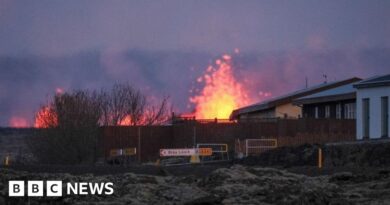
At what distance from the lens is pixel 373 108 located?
46.1 m

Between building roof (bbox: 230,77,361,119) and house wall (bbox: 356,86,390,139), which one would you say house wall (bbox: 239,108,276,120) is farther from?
house wall (bbox: 356,86,390,139)

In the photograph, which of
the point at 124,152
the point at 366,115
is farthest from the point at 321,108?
the point at 124,152

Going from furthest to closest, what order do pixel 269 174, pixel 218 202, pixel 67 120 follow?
pixel 67 120, pixel 269 174, pixel 218 202

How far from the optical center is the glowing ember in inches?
2293

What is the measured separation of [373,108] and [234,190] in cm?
2593

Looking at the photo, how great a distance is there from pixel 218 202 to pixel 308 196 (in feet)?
7.53

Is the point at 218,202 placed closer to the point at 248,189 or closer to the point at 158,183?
the point at 248,189

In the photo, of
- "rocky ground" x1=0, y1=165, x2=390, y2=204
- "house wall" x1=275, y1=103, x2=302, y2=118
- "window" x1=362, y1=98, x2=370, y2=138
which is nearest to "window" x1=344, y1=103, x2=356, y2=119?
"house wall" x1=275, y1=103, x2=302, y2=118

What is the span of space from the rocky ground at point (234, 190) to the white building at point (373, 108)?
63.2ft

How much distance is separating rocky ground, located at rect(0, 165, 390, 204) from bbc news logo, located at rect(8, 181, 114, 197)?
20 centimetres

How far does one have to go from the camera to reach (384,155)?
39438 millimetres

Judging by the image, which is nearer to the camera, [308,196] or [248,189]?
[308,196]

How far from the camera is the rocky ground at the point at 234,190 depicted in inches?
773

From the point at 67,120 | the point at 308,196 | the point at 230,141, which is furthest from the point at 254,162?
the point at 308,196
